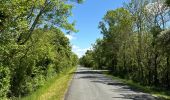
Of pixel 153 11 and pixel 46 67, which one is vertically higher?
pixel 153 11

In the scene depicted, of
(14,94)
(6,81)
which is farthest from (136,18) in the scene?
(6,81)

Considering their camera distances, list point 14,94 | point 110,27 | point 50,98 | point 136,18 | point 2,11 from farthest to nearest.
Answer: point 110,27 → point 136,18 → point 14,94 → point 50,98 → point 2,11

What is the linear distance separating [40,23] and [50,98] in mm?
7374

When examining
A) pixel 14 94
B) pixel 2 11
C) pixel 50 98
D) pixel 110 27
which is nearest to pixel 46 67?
pixel 14 94

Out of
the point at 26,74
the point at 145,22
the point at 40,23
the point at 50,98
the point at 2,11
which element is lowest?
the point at 50,98

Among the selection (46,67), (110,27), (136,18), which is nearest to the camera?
(46,67)

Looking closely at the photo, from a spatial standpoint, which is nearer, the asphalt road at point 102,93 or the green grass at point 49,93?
the green grass at point 49,93

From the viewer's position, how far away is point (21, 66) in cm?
2688

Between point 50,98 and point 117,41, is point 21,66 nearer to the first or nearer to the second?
point 50,98

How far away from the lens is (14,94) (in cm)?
2533

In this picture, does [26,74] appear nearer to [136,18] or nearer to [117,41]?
[136,18]

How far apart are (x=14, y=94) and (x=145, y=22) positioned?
2785 cm

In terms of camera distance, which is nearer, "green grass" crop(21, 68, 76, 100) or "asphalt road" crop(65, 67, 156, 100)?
"green grass" crop(21, 68, 76, 100)

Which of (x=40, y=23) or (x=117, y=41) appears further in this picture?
(x=117, y=41)
